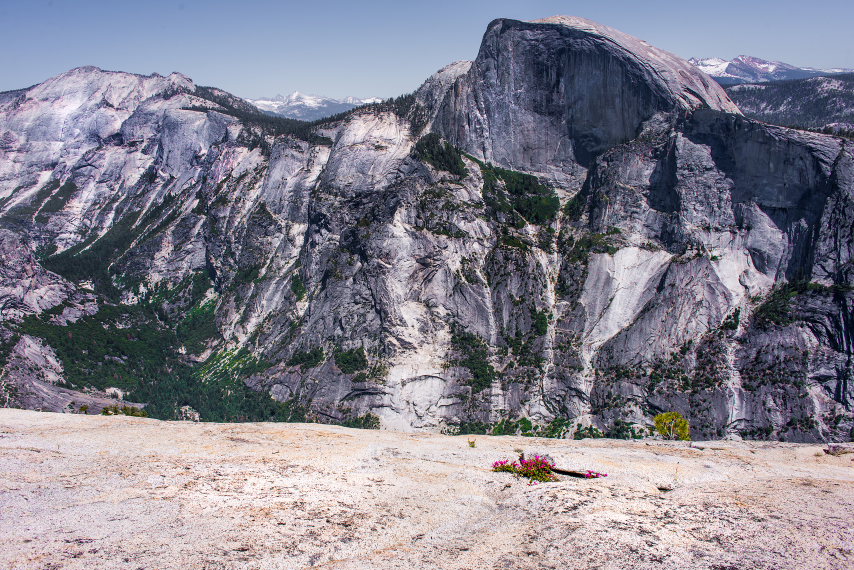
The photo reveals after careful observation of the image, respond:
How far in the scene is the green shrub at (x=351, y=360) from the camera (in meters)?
89.1

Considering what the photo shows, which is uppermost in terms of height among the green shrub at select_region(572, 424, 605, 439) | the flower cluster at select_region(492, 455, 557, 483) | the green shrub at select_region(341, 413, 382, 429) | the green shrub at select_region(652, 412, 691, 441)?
the flower cluster at select_region(492, 455, 557, 483)

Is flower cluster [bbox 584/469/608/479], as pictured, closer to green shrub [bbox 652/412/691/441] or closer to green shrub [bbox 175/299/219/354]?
green shrub [bbox 652/412/691/441]

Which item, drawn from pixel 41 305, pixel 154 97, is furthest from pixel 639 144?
pixel 154 97

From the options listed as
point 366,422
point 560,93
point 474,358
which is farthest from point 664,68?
point 366,422

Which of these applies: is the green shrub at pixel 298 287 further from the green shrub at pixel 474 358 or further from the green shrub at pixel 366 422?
the green shrub at pixel 366 422

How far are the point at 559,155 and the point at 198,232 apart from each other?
87.7 meters

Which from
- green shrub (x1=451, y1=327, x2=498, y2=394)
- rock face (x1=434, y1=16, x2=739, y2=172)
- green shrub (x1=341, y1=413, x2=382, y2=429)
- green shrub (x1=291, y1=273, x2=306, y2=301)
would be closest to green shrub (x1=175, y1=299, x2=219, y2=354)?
Answer: green shrub (x1=291, y1=273, x2=306, y2=301)

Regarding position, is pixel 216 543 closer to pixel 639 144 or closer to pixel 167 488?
pixel 167 488

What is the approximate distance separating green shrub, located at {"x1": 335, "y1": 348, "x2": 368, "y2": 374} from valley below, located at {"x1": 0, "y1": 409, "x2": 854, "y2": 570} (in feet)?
182

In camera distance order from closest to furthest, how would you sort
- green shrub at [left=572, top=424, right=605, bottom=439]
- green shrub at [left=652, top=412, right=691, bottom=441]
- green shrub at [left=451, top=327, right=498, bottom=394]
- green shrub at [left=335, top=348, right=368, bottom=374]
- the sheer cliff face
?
green shrub at [left=652, top=412, right=691, bottom=441] → green shrub at [left=572, top=424, right=605, bottom=439] → the sheer cliff face → green shrub at [left=451, top=327, right=498, bottom=394] → green shrub at [left=335, top=348, right=368, bottom=374]

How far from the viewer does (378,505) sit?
23.4m

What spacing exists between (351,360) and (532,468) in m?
64.4

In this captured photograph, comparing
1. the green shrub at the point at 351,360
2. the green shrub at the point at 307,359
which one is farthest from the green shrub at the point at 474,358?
the green shrub at the point at 307,359

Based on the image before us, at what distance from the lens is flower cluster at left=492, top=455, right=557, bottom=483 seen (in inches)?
1092
